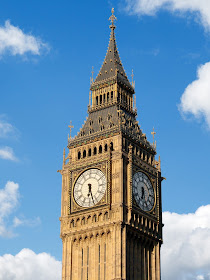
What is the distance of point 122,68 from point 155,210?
72.7 feet

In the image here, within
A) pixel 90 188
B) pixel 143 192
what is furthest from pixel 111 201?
pixel 143 192

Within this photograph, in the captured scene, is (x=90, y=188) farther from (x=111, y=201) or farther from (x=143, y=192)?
(x=143, y=192)

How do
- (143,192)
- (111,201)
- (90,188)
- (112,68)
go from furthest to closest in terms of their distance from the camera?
(112,68)
(143,192)
(90,188)
(111,201)

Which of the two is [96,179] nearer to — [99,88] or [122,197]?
[122,197]

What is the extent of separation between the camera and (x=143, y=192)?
332ft

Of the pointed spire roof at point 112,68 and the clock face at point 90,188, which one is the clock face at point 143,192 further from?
the pointed spire roof at point 112,68

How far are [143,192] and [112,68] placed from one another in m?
19.8

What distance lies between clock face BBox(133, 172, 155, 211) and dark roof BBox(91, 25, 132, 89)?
15.3 meters

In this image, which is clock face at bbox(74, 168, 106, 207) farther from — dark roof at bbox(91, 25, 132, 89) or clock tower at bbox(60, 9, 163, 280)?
dark roof at bbox(91, 25, 132, 89)

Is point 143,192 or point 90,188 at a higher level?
point 90,188

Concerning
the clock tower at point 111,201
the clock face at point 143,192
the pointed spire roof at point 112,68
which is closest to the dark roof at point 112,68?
the pointed spire roof at point 112,68

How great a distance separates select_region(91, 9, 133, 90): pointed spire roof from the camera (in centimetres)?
11024

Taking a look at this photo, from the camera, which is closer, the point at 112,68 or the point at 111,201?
the point at 111,201

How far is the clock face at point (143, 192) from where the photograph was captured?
10000 cm
